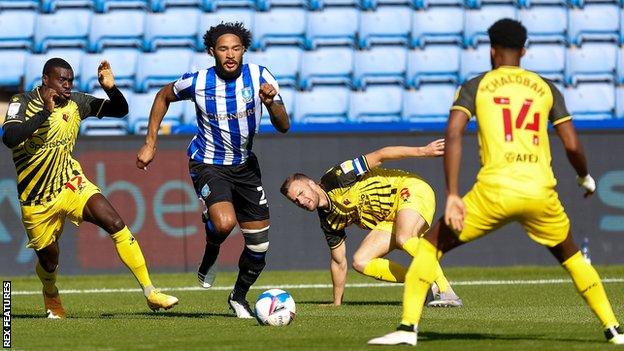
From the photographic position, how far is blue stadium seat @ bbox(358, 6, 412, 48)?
20047mm

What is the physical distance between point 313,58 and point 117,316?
9108 millimetres

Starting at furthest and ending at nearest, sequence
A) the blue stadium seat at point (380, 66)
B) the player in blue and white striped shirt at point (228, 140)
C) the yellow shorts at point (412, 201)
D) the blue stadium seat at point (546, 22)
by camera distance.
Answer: the blue stadium seat at point (546, 22) < the blue stadium seat at point (380, 66) < the yellow shorts at point (412, 201) < the player in blue and white striped shirt at point (228, 140)

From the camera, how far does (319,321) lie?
34.3 feet

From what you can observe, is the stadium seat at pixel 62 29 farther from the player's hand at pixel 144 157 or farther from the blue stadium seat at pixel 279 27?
the player's hand at pixel 144 157

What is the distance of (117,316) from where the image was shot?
444 inches

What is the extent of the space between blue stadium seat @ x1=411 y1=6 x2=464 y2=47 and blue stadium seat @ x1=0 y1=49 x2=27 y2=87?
18.9 ft

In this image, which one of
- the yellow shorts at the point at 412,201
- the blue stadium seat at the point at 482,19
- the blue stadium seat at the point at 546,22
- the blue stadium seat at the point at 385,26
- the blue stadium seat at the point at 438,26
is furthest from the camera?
the blue stadium seat at the point at 546,22

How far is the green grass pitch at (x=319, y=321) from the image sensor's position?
8.51 meters

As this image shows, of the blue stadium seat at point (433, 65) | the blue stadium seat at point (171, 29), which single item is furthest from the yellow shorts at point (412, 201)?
the blue stadium seat at point (171, 29)

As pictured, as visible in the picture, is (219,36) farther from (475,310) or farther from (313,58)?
(313,58)

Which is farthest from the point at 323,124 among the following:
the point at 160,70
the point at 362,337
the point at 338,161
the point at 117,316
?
the point at 362,337

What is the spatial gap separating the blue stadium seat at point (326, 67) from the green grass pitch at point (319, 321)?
4.21 metres

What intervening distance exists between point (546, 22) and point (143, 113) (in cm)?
657

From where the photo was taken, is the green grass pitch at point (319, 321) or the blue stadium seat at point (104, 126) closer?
the green grass pitch at point (319, 321)
